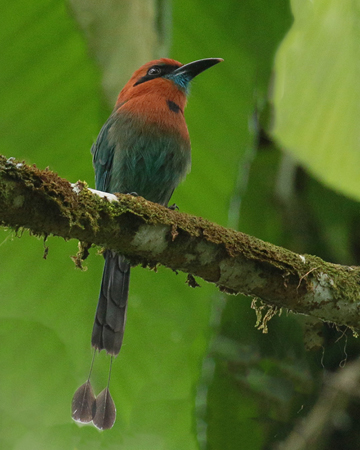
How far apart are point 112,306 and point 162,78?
5.08 feet

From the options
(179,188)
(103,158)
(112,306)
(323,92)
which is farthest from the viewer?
(103,158)

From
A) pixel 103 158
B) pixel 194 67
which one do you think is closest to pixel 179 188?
pixel 103 158

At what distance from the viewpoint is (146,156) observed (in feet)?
9.39

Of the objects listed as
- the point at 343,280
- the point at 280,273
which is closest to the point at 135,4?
the point at 280,273

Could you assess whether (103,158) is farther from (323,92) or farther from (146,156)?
(323,92)

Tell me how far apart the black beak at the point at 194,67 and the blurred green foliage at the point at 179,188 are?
55 millimetres

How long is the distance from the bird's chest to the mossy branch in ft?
2.93

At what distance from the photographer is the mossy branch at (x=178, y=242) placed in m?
1.63

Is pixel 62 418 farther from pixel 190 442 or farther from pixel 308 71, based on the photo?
pixel 308 71

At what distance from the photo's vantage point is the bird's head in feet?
10.2

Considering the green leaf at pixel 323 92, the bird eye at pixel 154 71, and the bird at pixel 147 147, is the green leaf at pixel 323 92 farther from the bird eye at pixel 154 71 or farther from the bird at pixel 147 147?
the bird eye at pixel 154 71

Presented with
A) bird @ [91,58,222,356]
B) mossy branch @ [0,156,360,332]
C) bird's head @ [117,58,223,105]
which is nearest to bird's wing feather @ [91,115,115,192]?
bird @ [91,58,222,356]

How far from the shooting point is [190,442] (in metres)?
2.50

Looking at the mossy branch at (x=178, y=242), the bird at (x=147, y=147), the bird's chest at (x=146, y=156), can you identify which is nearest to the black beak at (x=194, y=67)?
the bird at (x=147, y=147)
